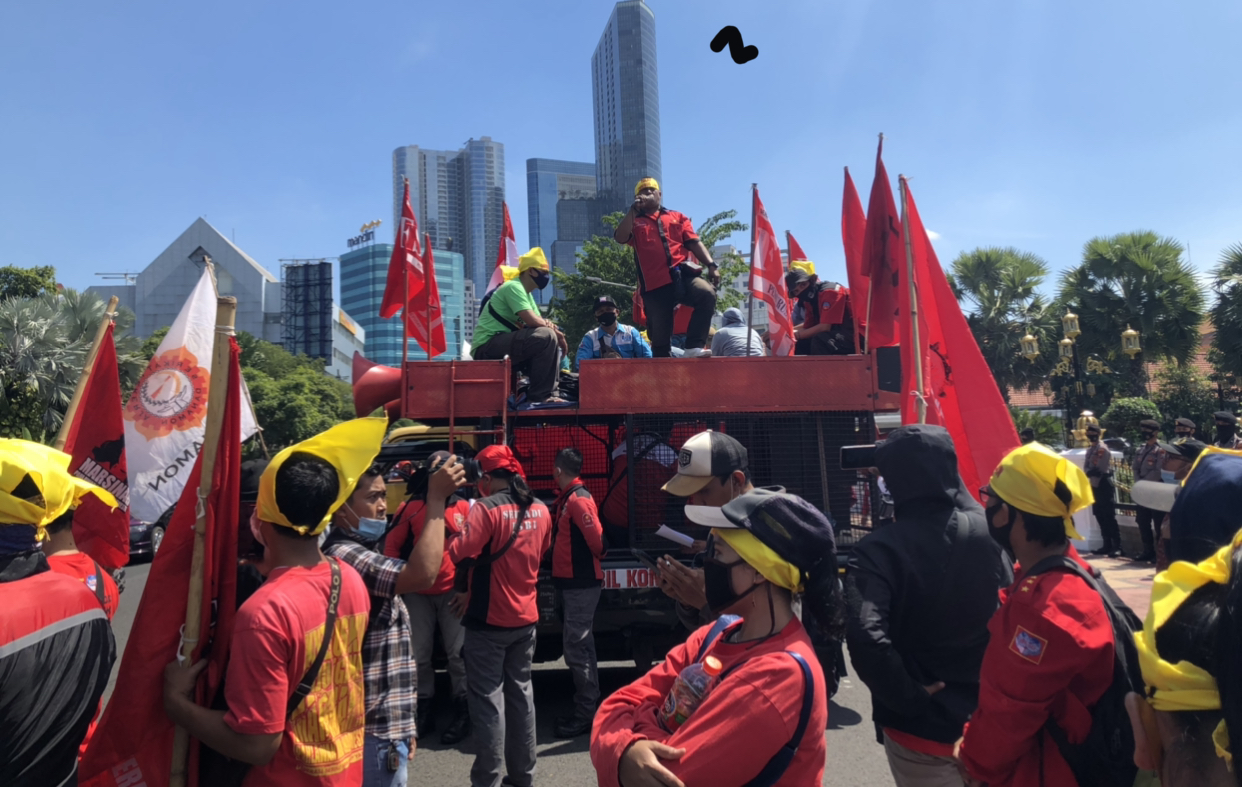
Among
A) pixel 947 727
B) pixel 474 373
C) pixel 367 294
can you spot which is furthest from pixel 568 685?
pixel 367 294

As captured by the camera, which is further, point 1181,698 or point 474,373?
point 474,373

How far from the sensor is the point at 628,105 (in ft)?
407

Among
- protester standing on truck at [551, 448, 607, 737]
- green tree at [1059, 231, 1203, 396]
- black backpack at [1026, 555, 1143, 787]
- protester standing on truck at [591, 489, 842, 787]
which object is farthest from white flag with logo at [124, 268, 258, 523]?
green tree at [1059, 231, 1203, 396]

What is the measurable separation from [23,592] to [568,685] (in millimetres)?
5070

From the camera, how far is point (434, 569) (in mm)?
2738

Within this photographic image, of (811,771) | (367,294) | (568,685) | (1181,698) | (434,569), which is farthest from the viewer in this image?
(367,294)

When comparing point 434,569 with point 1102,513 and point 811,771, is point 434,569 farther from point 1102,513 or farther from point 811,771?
point 1102,513

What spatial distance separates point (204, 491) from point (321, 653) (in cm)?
56

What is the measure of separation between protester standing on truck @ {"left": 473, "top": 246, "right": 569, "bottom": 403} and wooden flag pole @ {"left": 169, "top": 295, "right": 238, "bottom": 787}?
388 centimetres

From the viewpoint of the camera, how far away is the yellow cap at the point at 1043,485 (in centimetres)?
233

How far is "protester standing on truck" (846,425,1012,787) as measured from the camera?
8.20ft

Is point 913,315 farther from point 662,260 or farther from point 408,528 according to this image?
point 408,528

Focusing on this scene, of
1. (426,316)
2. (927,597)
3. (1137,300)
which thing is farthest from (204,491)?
(1137,300)

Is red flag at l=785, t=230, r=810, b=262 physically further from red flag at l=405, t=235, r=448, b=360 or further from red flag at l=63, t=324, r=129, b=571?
red flag at l=63, t=324, r=129, b=571
